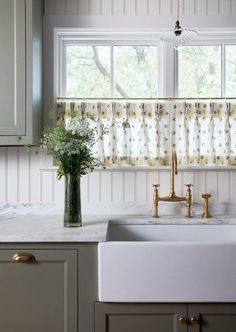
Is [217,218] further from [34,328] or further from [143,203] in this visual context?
[34,328]

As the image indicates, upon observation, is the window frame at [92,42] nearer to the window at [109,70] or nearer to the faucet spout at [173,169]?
the window at [109,70]

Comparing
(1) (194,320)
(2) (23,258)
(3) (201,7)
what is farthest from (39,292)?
(3) (201,7)

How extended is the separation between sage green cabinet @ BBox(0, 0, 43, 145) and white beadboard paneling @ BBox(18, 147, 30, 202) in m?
0.31

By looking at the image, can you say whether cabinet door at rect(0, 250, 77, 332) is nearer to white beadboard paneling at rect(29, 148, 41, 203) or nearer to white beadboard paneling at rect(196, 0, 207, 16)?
white beadboard paneling at rect(29, 148, 41, 203)

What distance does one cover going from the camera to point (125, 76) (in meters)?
2.68

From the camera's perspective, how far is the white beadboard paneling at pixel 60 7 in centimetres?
258

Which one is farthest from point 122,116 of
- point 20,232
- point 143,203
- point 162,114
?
point 20,232

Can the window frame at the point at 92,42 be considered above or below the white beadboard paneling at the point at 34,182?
above

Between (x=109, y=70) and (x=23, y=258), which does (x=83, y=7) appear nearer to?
(x=109, y=70)

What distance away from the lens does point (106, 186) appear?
→ 2.58 meters

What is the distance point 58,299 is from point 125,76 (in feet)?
4.76

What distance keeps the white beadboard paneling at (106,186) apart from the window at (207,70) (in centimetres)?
69

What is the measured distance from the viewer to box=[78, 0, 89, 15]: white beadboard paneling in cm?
257

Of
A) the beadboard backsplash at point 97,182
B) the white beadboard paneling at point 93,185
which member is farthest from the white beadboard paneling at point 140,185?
the white beadboard paneling at point 93,185
